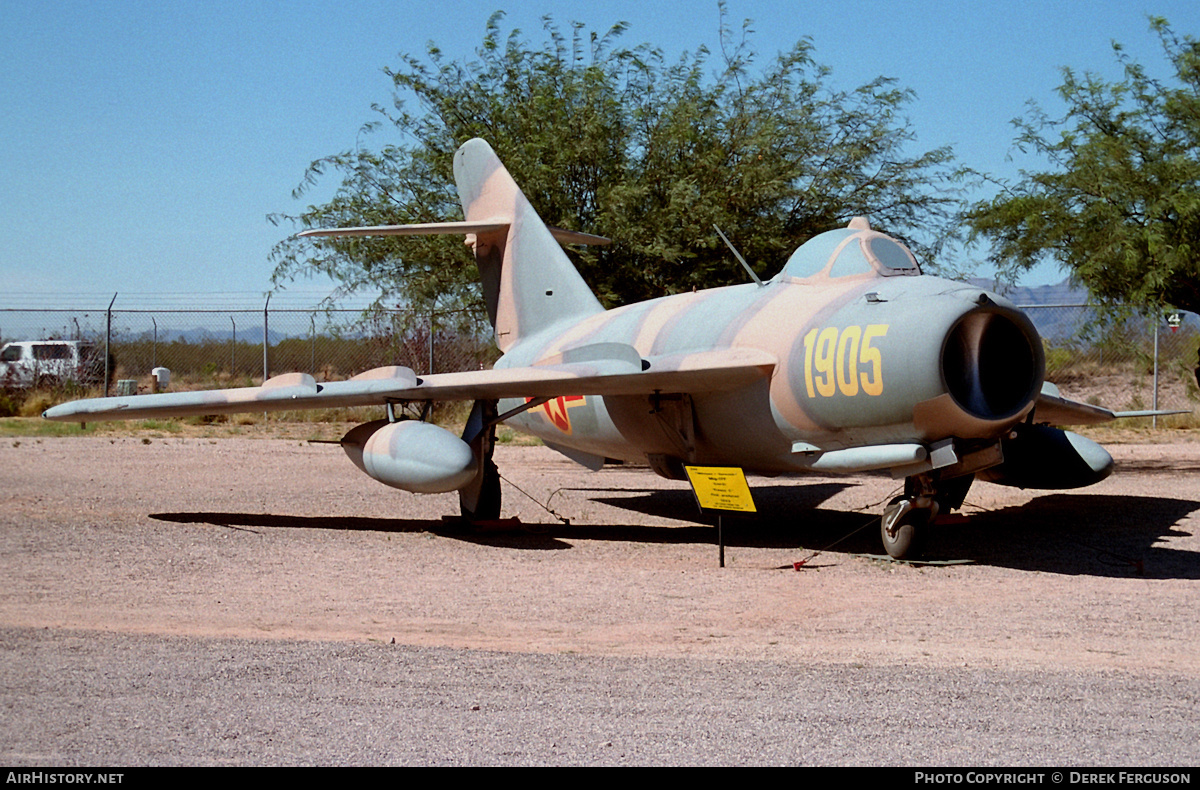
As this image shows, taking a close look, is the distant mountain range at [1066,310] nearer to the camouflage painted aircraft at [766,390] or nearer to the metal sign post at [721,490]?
the camouflage painted aircraft at [766,390]

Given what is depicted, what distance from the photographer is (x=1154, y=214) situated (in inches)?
567

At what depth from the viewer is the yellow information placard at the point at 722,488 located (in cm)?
1030

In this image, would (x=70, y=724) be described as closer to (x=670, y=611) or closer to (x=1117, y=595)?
(x=670, y=611)

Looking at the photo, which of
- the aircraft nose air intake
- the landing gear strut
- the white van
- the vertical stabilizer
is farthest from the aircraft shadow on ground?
the white van

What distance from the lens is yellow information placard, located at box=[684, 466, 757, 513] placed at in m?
10.3

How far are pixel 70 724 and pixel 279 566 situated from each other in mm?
5208

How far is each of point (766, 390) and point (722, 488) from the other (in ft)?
3.50

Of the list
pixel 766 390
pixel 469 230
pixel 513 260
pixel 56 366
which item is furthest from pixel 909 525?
pixel 56 366

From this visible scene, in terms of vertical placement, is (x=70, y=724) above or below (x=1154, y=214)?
below

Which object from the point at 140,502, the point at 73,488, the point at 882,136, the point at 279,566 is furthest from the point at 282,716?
the point at 882,136

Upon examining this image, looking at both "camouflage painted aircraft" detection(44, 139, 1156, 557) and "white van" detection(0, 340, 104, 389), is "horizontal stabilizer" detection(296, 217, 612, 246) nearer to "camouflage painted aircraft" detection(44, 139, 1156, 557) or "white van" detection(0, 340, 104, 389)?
"camouflage painted aircraft" detection(44, 139, 1156, 557)

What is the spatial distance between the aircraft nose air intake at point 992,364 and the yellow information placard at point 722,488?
2.01 metres

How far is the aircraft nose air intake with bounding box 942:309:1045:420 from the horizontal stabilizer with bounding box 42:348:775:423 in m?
1.77

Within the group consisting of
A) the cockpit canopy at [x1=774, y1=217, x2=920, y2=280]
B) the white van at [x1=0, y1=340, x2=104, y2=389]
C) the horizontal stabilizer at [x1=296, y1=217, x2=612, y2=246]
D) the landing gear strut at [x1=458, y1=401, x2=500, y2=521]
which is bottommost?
the landing gear strut at [x1=458, y1=401, x2=500, y2=521]
